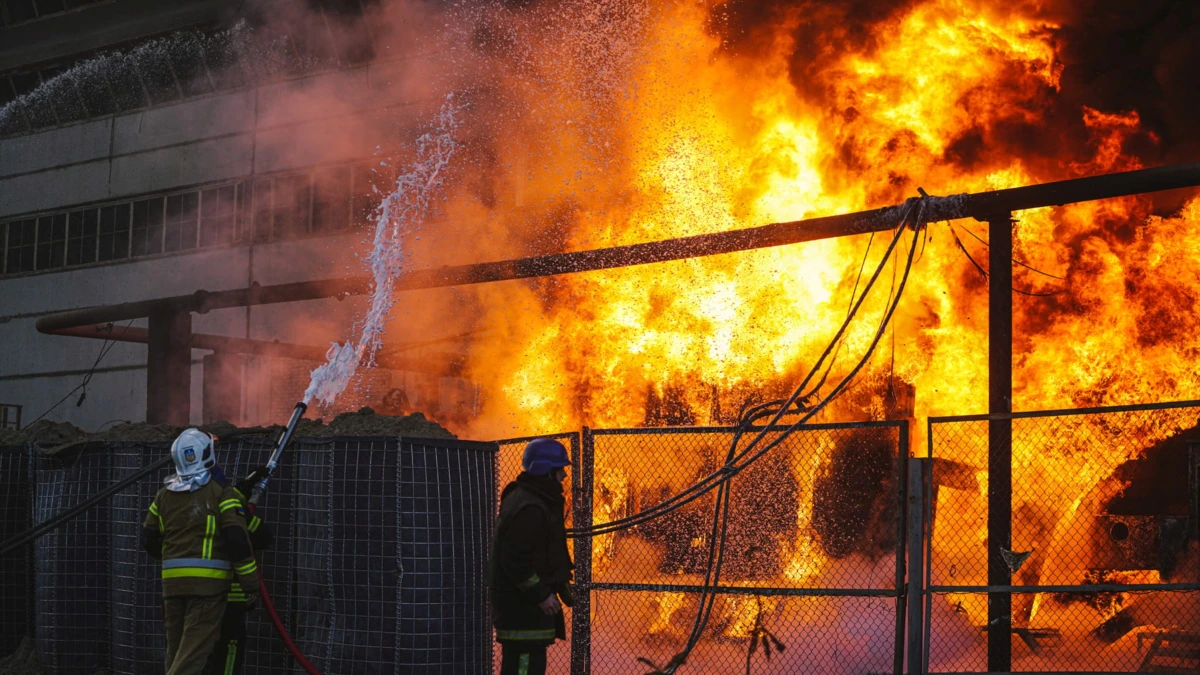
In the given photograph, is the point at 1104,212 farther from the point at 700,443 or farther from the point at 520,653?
the point at 520,653

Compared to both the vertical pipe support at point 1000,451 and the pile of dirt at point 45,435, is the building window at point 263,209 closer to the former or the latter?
the pile of dirt at point 45,435

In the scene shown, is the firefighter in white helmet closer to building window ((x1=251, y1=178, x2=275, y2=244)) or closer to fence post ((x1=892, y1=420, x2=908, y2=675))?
fence post ((x1=892, y1=420, x2=908, y2=675))

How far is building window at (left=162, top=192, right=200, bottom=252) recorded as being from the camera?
23.7 m

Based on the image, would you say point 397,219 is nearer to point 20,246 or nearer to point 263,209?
point 263,209

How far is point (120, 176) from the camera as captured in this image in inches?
990

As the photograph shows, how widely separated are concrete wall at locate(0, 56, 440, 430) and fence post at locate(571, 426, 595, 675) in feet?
42.7

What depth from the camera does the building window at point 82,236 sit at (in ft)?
83.3

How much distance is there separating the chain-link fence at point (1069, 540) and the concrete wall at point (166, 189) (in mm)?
12212

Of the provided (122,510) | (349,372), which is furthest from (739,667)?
(349,372)

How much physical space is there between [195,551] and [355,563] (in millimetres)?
1046

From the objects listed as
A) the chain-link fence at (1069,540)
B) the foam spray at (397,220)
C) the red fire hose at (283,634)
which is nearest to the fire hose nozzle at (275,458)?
the red fire hose at (283,634)

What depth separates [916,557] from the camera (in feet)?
23.0

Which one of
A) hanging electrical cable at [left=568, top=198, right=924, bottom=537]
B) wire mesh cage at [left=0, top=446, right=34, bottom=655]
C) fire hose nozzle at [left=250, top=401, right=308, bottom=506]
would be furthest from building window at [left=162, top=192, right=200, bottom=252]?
hanging electrical cable at [left=568, top=198, right=924, bottom=537]

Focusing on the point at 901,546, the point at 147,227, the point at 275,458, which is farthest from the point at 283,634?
the point at 147,227
